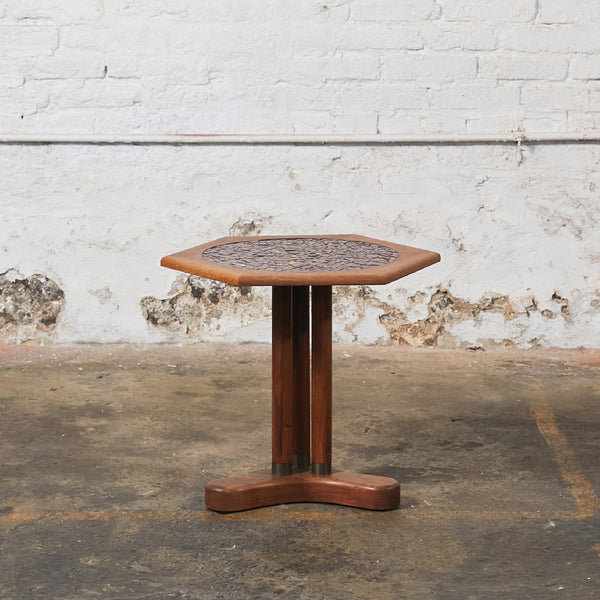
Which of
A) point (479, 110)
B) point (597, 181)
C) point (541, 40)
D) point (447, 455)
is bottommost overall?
point (447, 455)

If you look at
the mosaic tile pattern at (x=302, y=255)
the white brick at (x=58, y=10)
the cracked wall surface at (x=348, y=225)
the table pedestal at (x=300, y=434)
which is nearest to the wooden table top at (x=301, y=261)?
the mosaic tile pattern at (x=302, y=255)

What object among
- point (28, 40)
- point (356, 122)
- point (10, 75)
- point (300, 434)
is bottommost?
point (300, 434)

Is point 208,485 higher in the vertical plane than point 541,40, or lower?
lower

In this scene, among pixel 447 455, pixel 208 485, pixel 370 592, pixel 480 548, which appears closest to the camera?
pixel 370 592

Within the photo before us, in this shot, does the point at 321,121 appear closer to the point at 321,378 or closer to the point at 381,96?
the point at 381,96

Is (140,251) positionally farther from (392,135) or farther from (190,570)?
(190,570)

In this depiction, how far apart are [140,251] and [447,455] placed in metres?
2.25

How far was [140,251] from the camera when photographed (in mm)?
5363

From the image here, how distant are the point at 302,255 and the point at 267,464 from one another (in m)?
0.86

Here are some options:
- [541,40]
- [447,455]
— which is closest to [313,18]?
[541,40]

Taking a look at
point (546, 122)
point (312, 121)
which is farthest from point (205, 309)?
point (546, 122)

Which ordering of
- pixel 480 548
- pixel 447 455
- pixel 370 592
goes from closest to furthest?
1. pixel 370 592
2. pixel 480 548
3. pixel 447 455

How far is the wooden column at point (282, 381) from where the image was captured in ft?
10.5

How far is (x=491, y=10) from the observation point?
518cm
